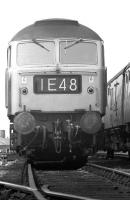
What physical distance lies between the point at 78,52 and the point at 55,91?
1258 millimetres

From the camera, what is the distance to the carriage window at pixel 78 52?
12.0m

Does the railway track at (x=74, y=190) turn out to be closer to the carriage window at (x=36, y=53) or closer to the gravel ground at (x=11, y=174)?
the gravel ground at (x=11, y=174)

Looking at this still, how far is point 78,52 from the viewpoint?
39.7ft

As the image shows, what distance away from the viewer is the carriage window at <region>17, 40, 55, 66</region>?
1195 centimetres

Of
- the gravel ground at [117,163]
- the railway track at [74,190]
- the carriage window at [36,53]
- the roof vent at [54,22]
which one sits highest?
the roof vent at [54,22]

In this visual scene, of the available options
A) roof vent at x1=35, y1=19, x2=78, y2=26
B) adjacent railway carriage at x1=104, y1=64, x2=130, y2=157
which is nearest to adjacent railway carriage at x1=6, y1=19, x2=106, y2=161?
roof vent at x1=35, y1=19, x2=78, y2=26

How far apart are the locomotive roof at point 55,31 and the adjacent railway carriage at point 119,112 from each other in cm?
410

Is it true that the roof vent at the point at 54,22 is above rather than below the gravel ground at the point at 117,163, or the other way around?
above

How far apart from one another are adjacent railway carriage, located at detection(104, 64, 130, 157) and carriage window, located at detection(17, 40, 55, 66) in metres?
4.79

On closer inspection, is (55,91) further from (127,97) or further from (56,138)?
(127,97)

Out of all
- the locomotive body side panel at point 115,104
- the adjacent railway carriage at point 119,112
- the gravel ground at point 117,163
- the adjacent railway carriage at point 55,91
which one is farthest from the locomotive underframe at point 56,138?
the locomotive body side panel at point 115,104

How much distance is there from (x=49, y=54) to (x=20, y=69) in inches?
31.0

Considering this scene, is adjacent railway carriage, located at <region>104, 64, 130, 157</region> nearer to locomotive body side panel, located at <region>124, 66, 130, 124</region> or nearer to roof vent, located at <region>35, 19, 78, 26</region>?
locomotive body side panel, located at <region>124, 66, 130, 124</region>

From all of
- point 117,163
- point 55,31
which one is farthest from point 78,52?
point 117,163
